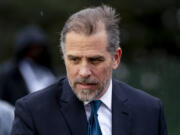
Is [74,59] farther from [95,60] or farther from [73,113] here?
[73,113]

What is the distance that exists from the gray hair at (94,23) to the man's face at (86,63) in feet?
0.15

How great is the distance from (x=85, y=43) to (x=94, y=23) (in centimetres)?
22

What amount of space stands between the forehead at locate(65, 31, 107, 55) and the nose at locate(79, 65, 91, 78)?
0.09 meters

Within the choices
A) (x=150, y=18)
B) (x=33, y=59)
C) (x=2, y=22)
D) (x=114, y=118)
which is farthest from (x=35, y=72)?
(x=2, y=22)

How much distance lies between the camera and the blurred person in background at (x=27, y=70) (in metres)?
8.48

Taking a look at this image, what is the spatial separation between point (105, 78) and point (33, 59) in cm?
513

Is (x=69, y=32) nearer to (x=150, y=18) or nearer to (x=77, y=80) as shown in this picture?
(x=77, y=80)

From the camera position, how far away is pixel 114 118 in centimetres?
435

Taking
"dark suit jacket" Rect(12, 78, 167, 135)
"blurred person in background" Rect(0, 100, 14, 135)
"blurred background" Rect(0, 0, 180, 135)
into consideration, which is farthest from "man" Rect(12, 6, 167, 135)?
"blurred background" Rect(0, 0, 180, 135)

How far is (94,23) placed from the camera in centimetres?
430

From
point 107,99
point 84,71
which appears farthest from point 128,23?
→ point 84,71

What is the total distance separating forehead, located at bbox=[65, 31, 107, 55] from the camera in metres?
4.13

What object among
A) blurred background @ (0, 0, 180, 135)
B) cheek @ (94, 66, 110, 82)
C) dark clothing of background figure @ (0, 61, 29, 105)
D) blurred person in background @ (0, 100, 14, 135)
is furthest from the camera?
blurred background @ (0, 0, 180, 135)

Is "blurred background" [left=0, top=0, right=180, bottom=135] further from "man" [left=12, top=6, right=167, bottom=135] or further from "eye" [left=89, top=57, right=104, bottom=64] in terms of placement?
"eye" [left=89, top=57, right=104, bottom=64]
